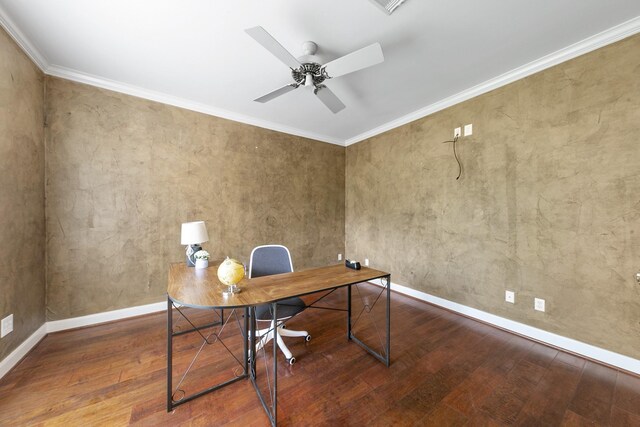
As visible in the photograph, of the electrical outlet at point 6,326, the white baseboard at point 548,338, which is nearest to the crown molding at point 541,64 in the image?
the white baseboard at point 548,338

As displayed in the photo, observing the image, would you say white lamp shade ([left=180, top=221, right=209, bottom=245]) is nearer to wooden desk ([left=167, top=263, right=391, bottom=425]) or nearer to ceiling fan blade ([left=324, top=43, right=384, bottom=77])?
wooden desk ([left=167, top=263, right=391, bottom=425])

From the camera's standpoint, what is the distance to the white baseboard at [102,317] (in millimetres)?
2231

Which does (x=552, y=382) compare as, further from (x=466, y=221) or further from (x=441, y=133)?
(x=441, y=133)

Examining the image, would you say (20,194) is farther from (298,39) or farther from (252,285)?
(298,39)

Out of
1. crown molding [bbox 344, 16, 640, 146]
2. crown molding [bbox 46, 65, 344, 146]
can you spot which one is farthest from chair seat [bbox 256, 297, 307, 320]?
crown molding [bbox 344, 16, 640, 146]

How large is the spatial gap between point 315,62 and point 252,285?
1896mm

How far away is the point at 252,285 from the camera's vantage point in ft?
5.16

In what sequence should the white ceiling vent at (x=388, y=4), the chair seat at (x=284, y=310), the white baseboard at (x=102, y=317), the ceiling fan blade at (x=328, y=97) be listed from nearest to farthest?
the white ceiling vent at (x=388, y=4) → the chair seat at (x=284, y=310) → the ceiling fan blade at (x=328, y=97) → the white baseboard at (x=102, y=317)

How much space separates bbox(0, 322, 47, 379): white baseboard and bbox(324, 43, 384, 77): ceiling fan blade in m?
3.25

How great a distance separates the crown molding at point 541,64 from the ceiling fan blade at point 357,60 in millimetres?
1633

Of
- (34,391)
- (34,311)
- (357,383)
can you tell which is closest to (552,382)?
(357,383)

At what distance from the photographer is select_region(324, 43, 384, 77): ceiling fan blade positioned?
1547 millimetres

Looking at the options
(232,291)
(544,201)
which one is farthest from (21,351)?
(544,201)

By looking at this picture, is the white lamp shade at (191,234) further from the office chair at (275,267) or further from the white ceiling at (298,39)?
the white ceiling at (298,39)
